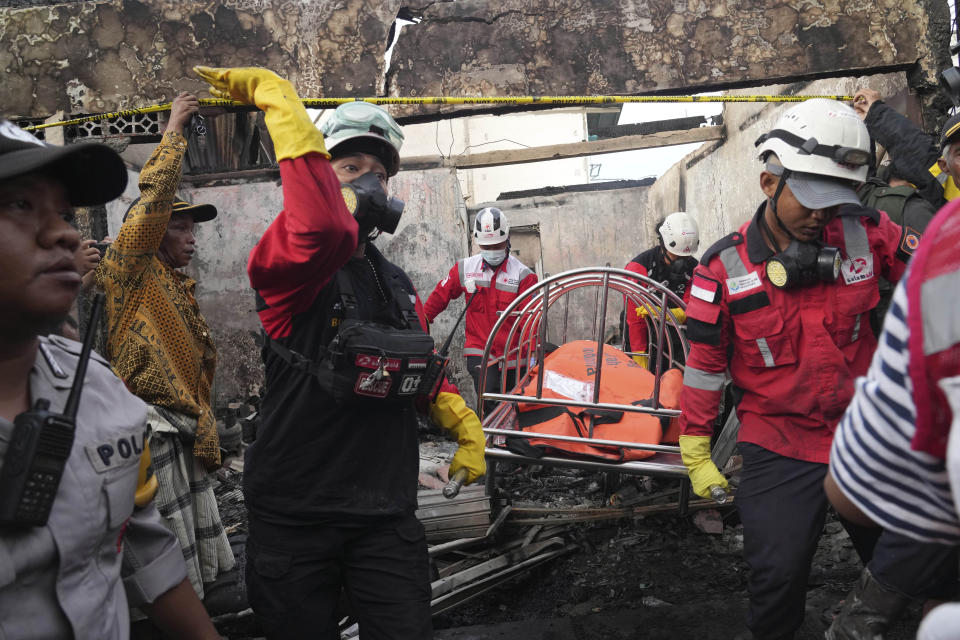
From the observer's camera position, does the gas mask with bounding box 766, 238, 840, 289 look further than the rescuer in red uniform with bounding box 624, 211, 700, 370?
No

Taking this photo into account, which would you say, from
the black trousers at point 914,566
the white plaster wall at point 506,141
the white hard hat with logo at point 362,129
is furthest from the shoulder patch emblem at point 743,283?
the white plaster wall at point 506,141

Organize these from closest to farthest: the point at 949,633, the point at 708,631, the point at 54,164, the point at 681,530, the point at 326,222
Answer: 1. the point at 949,633
2. the point at 54,164
3. the point at 326,222
4. the point at 708,631
5. the point at 681,530

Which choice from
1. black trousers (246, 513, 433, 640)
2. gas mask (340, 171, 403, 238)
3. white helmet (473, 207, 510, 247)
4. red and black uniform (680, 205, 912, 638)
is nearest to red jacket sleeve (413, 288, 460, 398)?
gas mask (340, 171, 403, 238)

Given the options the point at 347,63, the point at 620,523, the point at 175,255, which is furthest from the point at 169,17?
the point at 620,523

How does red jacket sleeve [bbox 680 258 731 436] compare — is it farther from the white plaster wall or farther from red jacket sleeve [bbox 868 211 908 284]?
the white plaster wall

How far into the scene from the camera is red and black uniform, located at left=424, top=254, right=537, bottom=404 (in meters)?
6.08

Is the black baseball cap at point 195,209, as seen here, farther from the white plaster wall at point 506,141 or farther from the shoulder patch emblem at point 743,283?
the white plaster wall at point 506,141

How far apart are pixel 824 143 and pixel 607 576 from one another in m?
2.73

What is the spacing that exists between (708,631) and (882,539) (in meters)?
1.19

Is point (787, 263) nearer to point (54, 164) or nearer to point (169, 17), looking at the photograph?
point (54, 164)

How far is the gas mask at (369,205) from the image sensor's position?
1960 mm

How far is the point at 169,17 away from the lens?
161 inches

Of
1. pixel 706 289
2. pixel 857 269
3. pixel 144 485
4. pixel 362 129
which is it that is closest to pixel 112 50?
pixel 362 129

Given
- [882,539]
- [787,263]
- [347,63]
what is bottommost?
[882,539]
